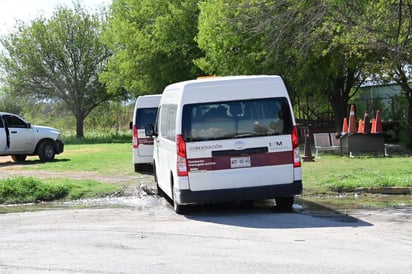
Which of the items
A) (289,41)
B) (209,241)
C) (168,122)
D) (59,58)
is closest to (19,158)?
(289,41)

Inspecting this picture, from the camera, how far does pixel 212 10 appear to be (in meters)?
23.0

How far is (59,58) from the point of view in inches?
1780

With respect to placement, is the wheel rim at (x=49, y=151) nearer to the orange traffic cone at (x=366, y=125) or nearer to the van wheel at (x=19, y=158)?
the van wheel at (x=19, y=158)

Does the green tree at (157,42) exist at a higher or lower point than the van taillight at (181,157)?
higher

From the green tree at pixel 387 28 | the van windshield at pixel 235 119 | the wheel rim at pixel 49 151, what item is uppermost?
the green tree at pixel 387 28

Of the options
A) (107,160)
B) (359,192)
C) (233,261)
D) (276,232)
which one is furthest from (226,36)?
(233,261)

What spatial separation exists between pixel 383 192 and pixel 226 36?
36.5 feet

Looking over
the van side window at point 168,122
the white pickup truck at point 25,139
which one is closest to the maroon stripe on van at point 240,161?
the van side window at point 168,122

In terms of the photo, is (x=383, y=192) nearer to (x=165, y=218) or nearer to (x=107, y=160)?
(x=165, y=218)

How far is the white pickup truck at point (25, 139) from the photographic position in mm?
22016

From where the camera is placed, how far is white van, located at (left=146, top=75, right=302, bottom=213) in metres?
10.2

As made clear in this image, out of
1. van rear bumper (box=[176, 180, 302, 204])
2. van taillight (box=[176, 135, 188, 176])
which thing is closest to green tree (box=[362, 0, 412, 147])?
van rear bumper (box=[176, 180, 302, 204])

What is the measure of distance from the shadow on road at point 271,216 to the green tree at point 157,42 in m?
20.7

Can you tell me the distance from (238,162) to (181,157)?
94 cm
